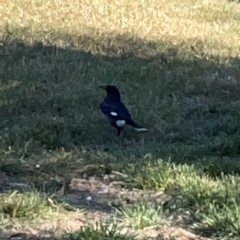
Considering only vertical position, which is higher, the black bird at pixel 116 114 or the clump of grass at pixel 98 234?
the clump of grass at pixel 98 234

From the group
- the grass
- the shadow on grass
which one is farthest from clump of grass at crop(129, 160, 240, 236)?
the shadow on grass

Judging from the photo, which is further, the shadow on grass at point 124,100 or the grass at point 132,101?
the shadow on grass at point 124,100

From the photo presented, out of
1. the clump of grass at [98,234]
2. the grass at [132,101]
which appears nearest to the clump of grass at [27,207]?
the grass at [132,101]

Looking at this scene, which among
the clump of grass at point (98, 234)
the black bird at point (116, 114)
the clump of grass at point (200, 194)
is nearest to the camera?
the clump of grass at point (98, 234)

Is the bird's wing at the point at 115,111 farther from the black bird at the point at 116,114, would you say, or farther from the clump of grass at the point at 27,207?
the clump of grass at the point at 27,207

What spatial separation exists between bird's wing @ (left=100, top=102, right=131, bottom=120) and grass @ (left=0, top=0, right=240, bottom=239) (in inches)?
7.9

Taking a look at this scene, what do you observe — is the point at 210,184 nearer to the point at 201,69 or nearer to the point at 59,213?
the point at 59,213

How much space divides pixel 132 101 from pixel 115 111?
1.36 metres

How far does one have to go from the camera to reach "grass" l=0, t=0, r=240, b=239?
5.78 meters

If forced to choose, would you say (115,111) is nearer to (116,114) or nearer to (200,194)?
(116,114)

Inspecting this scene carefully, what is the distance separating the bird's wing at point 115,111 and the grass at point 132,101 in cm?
20

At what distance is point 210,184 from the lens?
5.97 m

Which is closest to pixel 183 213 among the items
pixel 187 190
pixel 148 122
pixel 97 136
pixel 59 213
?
pixel 187 190

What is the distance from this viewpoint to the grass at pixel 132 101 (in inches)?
227
